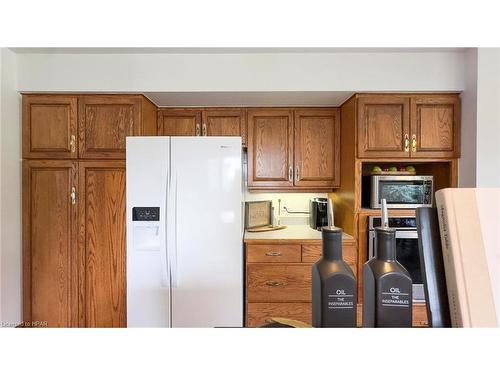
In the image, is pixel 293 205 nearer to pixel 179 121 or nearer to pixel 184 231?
pixel 184 231

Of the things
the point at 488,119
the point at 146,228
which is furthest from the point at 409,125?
the point at 146,228

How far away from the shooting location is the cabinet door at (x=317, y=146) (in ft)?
8.27

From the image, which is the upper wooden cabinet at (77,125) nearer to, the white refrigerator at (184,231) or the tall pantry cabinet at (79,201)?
the tall pantry cabinet at (79,201)

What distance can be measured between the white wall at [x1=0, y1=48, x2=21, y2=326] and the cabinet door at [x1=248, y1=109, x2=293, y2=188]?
1.86 metres

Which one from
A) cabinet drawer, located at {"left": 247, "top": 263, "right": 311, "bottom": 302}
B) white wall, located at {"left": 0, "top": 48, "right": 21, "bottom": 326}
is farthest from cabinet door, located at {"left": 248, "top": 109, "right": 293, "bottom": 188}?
white wall, located at {"left": 0, "top": 48, "right": 21, "bottom": 326}

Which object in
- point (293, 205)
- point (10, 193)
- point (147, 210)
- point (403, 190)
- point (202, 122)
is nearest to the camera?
point (147, 210)

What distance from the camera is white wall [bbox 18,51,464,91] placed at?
212cm

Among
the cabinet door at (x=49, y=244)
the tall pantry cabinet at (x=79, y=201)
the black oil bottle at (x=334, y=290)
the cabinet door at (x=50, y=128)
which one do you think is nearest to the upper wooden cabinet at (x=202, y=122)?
the tall pantry cabinet at (x=79, y=201)

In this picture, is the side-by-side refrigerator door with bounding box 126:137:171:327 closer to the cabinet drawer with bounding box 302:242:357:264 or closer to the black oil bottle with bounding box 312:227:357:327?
the cabinet drawer with bounding box 302:242:357:264

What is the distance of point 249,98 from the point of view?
2.31 metres

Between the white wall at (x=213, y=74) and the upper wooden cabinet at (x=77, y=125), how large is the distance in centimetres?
9

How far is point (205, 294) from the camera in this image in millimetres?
1986

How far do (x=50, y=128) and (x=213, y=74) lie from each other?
135 cm
